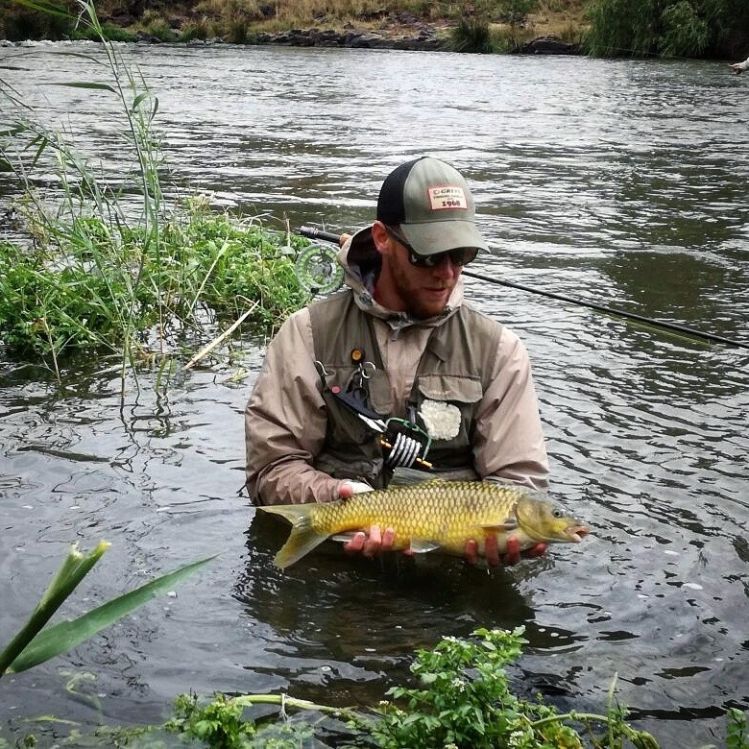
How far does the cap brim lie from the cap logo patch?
6 cm

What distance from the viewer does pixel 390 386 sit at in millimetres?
4559

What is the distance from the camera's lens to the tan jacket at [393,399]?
448 centimetres

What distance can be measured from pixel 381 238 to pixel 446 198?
0.31 meters

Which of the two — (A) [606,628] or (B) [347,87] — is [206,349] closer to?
(A) [606,628]

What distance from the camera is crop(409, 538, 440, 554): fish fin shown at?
4.05m

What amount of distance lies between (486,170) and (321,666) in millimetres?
12593

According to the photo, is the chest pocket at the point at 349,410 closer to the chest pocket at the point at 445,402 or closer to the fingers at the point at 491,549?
the chest pocket at the point at 445,402

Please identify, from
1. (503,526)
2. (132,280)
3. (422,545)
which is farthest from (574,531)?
(132,280)

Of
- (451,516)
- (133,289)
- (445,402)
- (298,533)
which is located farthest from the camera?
(133,289)

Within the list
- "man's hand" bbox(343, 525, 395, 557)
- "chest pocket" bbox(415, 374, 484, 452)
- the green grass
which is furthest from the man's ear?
the green grass

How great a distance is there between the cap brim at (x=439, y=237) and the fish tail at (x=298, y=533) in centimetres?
102

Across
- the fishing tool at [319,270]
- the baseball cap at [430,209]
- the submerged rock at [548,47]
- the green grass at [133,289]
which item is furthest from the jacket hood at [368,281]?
the submerged rock at [548,47]

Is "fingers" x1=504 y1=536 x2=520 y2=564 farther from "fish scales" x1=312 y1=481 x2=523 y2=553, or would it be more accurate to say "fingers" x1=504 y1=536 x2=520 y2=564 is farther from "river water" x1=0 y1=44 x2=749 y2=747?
"river water" x1=0 y1=44 x2=749 y2=747

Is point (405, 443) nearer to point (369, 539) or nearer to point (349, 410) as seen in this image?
point (349, 410)
